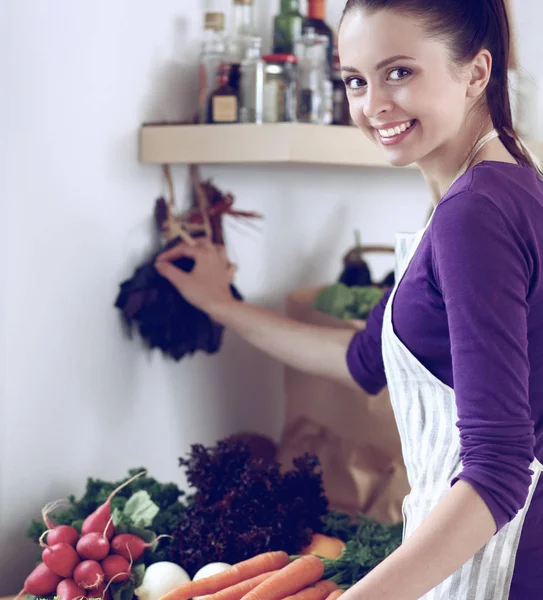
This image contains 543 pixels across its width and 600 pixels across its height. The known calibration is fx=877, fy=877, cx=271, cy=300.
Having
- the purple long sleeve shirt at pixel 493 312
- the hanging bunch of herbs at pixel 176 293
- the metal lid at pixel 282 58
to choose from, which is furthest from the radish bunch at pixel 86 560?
the metal lid at pixel 282 58

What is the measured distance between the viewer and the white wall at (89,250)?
55.9 inches

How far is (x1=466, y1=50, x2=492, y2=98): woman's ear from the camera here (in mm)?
1029

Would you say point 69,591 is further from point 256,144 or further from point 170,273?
point 256,144

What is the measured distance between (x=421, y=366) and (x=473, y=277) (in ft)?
0.67

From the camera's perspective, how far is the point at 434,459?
1.12 m

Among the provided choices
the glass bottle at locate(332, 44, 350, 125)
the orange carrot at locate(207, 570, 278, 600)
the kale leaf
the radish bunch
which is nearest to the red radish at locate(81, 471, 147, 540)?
the radish bunch

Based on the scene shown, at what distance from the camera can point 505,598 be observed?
1066 mm

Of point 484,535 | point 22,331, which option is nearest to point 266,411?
point 22,331

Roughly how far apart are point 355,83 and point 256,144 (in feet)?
1.56

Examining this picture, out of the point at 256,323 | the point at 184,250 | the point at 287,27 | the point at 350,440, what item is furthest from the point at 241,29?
the point at 350,440

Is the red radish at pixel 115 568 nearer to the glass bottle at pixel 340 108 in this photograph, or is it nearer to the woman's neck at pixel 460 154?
the woman's neck at pixel 460 154

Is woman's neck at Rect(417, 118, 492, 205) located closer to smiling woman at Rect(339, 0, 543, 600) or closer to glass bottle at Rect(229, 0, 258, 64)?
smiling woman at Rect(339, 0, 543, 600)

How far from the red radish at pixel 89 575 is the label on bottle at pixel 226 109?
2.63 ft

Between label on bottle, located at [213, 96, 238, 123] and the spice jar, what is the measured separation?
57 millimetres
